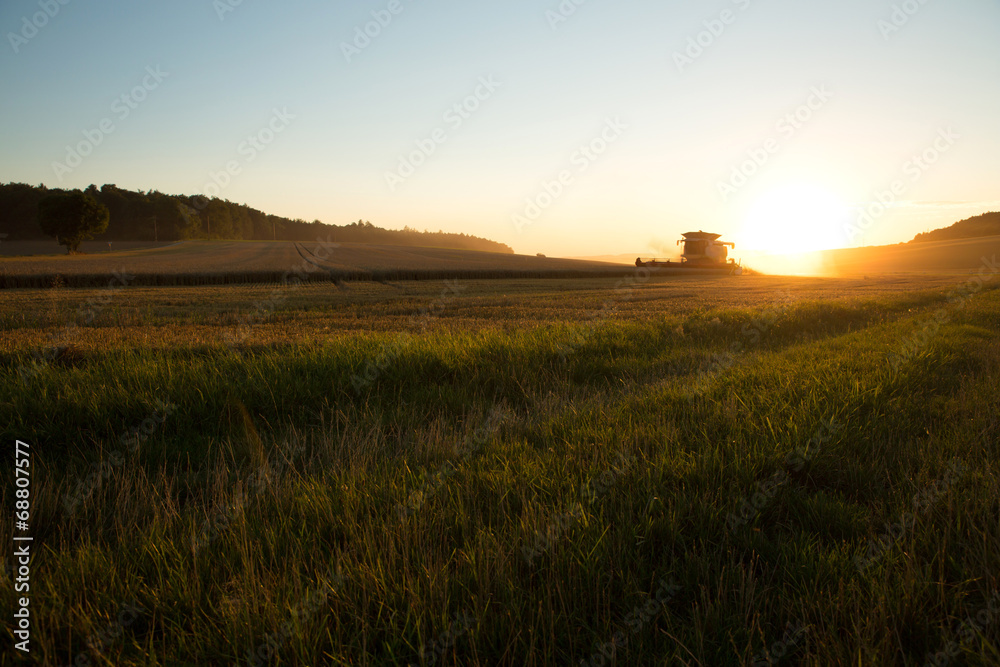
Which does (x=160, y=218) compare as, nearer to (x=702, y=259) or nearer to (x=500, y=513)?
(x=702, y=259)

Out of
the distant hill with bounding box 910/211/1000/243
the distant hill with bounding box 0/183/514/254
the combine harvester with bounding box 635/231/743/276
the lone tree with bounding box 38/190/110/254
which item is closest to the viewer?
the combine harvester with bounding box 635/231/743/276

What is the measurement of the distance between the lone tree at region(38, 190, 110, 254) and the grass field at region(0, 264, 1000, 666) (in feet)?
232

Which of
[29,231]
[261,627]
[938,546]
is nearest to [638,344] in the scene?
[938,546]

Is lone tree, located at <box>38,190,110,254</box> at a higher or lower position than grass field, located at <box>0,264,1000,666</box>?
higher

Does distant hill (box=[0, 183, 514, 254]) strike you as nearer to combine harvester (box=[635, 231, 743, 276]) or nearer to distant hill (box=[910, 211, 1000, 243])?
combine harvester (box=[635, 231, 743, 276])

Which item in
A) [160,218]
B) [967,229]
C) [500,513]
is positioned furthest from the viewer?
[967,229]

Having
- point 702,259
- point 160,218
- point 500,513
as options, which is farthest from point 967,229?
point 160,218

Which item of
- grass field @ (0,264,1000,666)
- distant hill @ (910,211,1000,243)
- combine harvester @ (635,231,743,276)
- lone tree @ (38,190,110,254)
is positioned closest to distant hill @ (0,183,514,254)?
lone tree @ (38,190,110,254)

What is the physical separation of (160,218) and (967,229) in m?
160

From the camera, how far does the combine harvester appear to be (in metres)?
47.2

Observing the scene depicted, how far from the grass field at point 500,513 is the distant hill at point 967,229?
415 ft

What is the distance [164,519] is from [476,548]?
165cm

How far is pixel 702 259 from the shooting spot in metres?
47.8

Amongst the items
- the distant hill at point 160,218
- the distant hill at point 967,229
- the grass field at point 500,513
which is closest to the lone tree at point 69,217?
the distant hill at point 160,218
